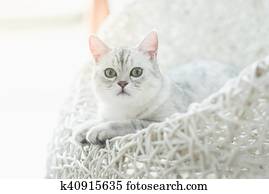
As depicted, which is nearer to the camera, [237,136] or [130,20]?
[237,136]

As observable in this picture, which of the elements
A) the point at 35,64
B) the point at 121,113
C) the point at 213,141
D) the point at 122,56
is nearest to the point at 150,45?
the point at 122,56

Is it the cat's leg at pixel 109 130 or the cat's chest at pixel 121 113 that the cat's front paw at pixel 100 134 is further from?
the cat's chest at pixel 121 113

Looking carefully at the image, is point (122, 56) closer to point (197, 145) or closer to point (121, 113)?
point (121, 113)

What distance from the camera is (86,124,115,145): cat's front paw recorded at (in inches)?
37.8

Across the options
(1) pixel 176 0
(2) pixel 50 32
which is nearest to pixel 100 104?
(1) pixel 176 0

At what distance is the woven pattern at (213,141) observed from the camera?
0.77m

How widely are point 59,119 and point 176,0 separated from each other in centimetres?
56

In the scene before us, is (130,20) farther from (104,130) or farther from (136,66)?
(104,130)

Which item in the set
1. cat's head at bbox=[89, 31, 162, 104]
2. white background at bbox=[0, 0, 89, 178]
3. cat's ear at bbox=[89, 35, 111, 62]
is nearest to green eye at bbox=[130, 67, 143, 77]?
cat's head at bbox=[89, 31, 162, 104]

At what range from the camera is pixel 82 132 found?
3.40 feet

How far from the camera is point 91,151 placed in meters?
0.97

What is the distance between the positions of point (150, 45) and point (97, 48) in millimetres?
132

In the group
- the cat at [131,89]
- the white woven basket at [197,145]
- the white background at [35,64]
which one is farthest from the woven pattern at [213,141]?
the white background at [35,64]

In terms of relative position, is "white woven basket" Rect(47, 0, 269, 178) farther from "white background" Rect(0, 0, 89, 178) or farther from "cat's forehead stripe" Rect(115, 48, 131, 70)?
"white background" Rect(0, 0, 89, 178)
